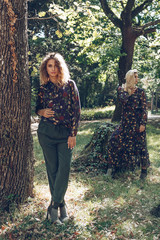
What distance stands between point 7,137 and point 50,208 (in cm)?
116

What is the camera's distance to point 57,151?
132 inches

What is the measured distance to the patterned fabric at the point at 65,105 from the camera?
129 inches

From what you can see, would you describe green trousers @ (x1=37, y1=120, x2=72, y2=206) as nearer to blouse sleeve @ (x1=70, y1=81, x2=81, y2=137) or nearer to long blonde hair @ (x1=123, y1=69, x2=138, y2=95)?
blouse sleeve @ (x1=70, y1=81, x2=81, y2=137)

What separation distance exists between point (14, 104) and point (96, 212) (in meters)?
2.00

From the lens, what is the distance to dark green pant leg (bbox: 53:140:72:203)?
3.26 meters

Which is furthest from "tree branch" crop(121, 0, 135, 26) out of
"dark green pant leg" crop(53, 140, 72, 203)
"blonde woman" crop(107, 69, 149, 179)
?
"dark green pant leg" crop(53, 140, 72, 203)

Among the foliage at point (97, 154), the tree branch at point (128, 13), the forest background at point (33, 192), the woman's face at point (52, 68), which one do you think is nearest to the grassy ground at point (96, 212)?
the forest background at point (33, 192)

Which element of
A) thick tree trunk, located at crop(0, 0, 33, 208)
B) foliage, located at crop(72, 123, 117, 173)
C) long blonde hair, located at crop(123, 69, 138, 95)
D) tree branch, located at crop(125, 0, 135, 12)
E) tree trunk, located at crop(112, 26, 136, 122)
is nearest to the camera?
thick tree trunk, located at crop(0, 0, 33, 208)

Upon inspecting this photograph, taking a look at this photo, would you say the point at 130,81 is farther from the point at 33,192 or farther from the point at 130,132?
the point at 33,192

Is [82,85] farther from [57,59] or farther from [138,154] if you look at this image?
[57,59]

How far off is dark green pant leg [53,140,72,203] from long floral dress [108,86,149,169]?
2180 millimetres

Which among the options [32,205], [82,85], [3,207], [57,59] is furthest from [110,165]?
[82,85]

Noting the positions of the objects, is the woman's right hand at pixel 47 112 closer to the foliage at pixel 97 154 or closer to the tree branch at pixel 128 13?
the foliage at pixel 97 154

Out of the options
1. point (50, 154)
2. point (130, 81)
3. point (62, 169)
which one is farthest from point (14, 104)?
point (130, 81)
